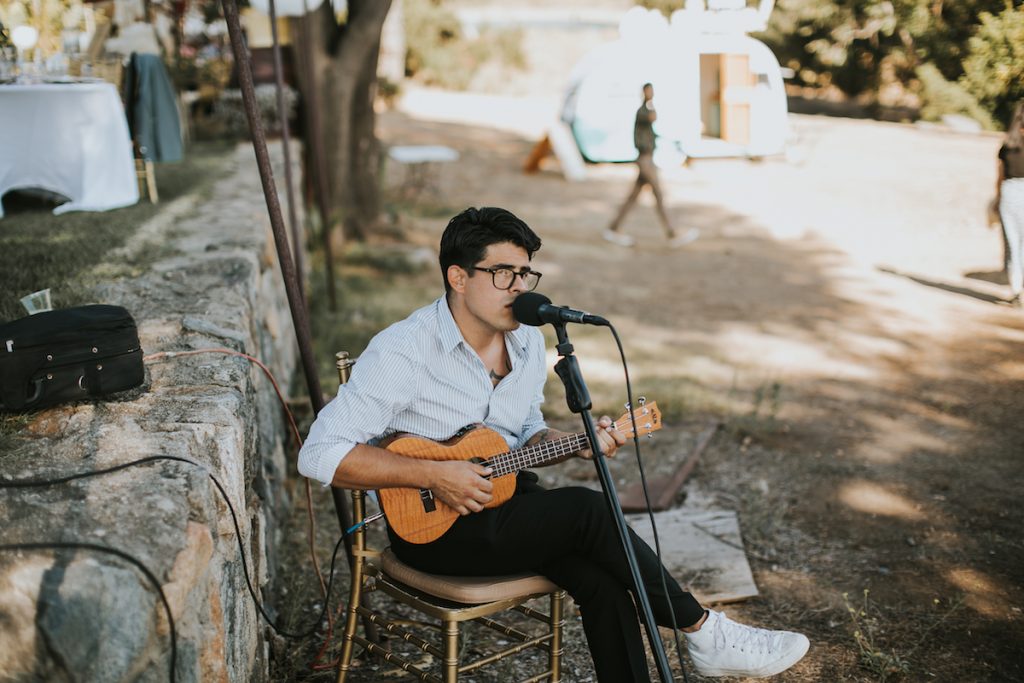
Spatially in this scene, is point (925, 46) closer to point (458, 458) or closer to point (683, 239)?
point (683, 239)

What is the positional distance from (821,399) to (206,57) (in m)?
8.38

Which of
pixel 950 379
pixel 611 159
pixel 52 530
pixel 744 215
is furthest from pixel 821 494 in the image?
pixel 611 159

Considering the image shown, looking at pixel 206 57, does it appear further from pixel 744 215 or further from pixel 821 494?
pixel 821 494

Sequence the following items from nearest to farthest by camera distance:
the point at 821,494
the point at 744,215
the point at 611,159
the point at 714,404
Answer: the point at 821,494, the point at 714,404, the point at 744,215, the point at 611,159

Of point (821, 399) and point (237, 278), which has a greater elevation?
point (237, 278)

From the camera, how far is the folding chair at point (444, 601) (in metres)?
2.48

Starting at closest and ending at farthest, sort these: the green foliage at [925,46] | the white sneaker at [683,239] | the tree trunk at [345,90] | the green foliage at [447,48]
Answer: the green foliage at [925,46] → the tree trunk at [345,90] → the white sneaker at [683,239] → the green foliage at [447,48]

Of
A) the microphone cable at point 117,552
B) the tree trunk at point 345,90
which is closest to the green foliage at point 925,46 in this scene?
the tree trunk at point 345,90

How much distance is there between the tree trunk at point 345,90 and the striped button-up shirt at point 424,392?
249 inches

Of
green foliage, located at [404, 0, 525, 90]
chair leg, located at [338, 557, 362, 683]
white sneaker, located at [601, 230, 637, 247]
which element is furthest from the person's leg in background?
green foliage, located at [404, 0, 525, 90]

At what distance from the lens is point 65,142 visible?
5.76 meters

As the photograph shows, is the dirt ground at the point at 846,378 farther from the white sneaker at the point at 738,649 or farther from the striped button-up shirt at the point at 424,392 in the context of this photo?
the striped button-up shirt at the point at 424,392

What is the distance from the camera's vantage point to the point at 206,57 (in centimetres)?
1099

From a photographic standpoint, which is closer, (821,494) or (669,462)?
(821,494)
